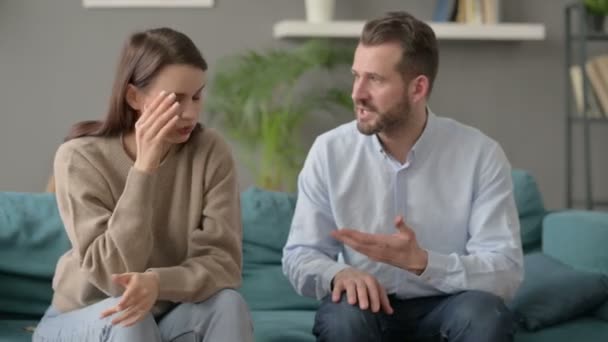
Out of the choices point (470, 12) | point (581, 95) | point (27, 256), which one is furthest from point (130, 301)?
point (581, 95)

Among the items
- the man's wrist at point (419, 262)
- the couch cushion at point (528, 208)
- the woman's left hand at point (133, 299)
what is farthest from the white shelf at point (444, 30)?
the woman's left hand at point (133, 299)

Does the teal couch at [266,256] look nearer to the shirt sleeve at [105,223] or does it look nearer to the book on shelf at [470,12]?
the shirt sleeve at [105,223]

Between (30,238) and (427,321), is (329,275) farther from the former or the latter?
(30,238)

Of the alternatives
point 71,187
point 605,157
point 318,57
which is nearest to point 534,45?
point 605,157

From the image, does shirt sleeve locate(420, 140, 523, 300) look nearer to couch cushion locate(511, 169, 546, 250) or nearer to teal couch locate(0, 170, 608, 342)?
teal couch locate(0, 170, 608, 342)

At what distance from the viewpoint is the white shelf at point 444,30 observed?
166 inches

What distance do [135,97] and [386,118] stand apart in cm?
60

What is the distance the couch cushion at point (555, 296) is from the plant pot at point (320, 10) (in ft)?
5.80

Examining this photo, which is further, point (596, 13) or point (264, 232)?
point (596, 13)

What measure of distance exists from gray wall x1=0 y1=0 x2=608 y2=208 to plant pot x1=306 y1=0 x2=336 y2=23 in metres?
0.13

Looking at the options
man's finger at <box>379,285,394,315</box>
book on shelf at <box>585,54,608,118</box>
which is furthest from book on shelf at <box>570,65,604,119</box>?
man's finger at <box>379,285,394,315</box>

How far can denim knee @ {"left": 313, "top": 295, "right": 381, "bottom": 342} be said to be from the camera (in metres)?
2.18

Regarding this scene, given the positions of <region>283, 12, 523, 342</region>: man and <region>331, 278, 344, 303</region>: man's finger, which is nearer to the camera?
<region>331, 278, 344, 303</region>: man's finger

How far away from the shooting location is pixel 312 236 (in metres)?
2.43
